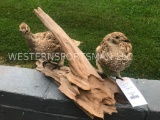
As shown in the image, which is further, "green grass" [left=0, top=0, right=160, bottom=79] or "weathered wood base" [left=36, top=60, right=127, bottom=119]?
"green grass" [left=0, top=0, right=160, bottom=79]

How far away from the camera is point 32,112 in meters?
2.54

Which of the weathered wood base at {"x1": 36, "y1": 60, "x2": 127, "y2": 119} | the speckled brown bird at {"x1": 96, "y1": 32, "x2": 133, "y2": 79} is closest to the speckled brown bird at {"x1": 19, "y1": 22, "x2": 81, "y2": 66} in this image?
the weathered wood base at {"x1": 36, "y1": 60, "x2": 127, "y2": 119}

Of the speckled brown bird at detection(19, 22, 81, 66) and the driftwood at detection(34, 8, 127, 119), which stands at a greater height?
the speckled brown bird at detection(19, 22, 81, 66)

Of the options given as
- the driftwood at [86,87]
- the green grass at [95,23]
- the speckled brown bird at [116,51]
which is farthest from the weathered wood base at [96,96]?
the green grass at [95,23]

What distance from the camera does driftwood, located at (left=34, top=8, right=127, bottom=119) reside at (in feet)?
7.20

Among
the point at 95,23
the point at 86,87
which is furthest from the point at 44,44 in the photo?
the point at 95,23

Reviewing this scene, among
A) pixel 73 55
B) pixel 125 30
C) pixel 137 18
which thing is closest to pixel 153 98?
pixel 73 55

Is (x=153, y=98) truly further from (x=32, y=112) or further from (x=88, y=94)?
(x=32, y=112)

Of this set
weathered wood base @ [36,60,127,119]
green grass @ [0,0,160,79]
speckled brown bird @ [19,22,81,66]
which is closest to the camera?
weathered wood base @ [36,60,127,119]

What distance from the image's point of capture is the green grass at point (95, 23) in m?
3.41

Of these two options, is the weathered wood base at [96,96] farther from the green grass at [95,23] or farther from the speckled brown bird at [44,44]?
the green grass at [95,23]

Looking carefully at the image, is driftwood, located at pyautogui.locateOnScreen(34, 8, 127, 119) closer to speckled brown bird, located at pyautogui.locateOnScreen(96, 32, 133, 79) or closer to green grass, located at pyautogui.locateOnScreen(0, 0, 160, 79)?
speckled brown bird, located at pyautogui.locateOnScreen(96, 32, 133, 79)

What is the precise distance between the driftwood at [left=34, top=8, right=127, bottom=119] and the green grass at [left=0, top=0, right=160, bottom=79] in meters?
0.89

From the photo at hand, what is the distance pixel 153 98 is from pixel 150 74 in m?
0.77
